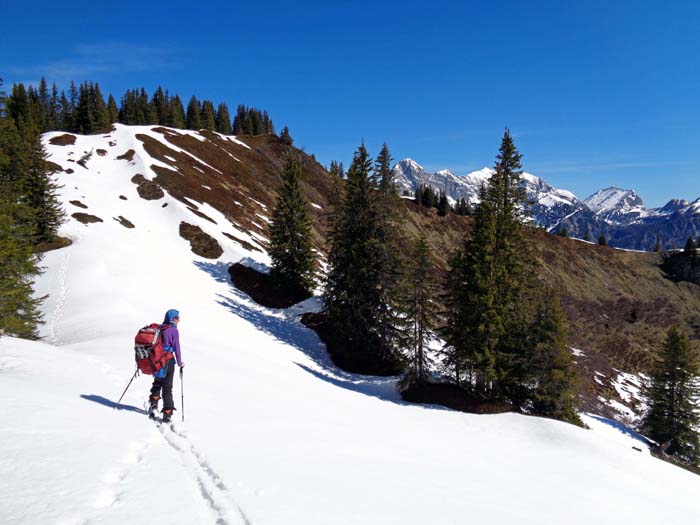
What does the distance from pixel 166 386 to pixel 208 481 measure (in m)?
3.93

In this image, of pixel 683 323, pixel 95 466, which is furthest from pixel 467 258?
pixel 683 323

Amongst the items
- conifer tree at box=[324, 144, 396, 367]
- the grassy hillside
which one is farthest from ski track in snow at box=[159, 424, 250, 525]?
the grassy hillside

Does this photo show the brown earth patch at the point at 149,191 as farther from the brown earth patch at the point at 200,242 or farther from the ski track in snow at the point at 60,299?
the ski track in snow at the point at 60,299

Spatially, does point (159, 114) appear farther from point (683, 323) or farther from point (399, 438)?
point (683, 323)

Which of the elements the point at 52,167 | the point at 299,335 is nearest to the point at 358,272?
the point at 299,335

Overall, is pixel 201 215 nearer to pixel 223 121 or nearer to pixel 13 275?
pixel 13 275

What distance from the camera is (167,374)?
8.99 meters

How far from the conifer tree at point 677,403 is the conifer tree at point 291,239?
32148 millimetres

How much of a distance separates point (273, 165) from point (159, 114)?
44.5m

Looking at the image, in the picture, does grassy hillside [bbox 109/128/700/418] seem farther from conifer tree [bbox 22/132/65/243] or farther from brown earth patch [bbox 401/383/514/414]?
conifer tree [bbox 22/132/65/243]

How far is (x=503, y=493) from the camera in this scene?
8461 mm

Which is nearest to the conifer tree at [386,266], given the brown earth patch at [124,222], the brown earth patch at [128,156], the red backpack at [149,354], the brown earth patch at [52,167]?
the red backpack at [149,354]

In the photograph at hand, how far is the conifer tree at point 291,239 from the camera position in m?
37.2

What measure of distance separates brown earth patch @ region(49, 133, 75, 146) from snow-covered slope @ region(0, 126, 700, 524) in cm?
3971
